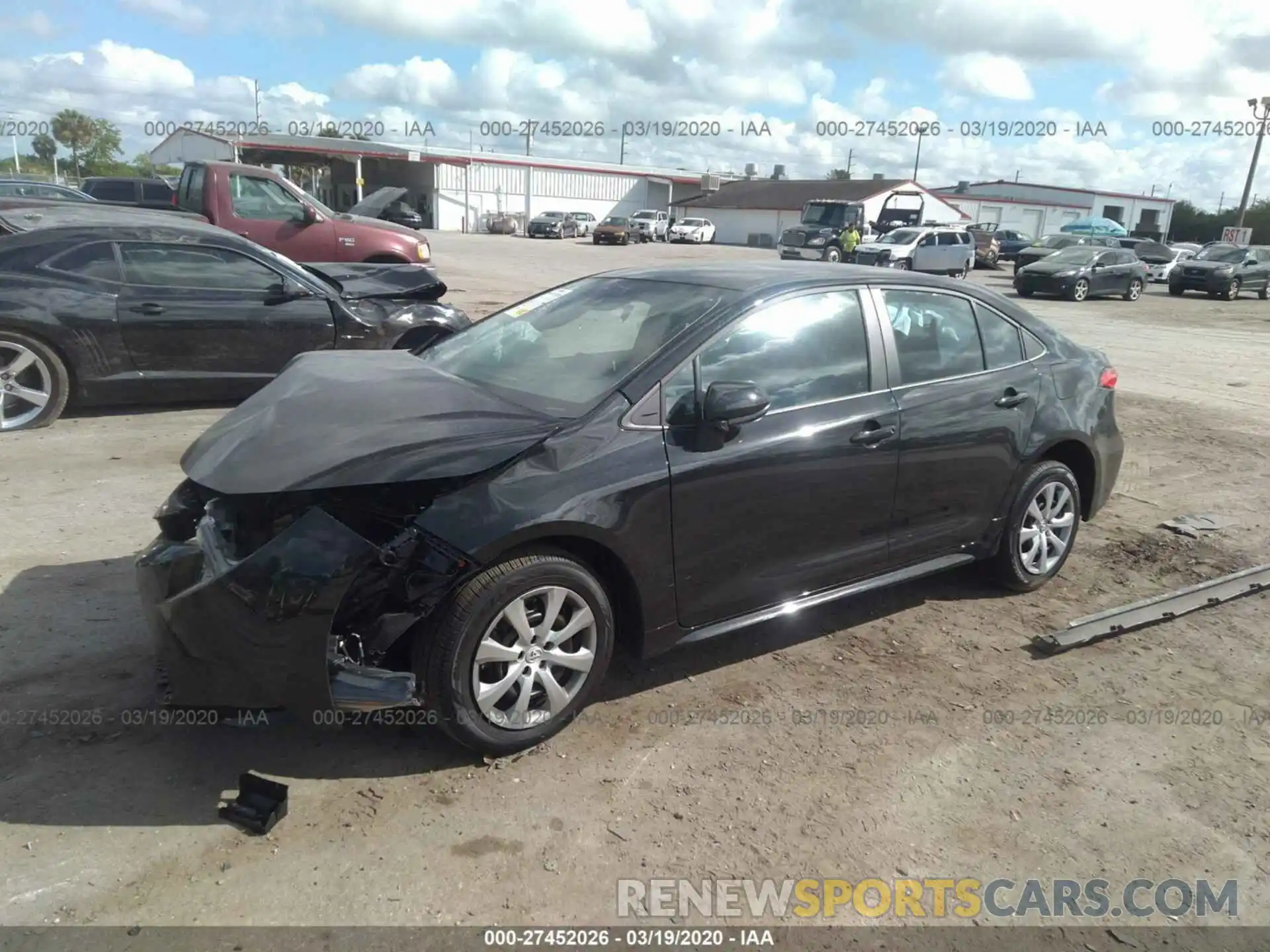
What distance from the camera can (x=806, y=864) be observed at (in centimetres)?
282

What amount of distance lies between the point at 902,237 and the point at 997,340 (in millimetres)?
26653

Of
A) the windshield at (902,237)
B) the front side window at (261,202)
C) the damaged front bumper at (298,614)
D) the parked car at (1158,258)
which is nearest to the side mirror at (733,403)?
the damaged front bumper at (298,614)

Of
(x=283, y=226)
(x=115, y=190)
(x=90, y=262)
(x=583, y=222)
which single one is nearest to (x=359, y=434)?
(x=90, y=262)

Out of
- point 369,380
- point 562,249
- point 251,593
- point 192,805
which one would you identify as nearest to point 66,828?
point 192,805

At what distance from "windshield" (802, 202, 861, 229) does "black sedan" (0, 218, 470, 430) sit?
2876 cm

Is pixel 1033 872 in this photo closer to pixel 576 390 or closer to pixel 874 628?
pixel 874 628

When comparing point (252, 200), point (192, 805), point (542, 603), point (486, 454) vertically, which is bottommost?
Result: point (192, 805)

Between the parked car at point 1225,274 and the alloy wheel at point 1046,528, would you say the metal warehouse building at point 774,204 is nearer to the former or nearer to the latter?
the parked car at point 1225,274

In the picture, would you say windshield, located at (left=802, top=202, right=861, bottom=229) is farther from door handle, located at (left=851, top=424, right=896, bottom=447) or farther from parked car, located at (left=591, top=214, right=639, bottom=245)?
door handle, located at (left=851, top=424, right=896, bottom=447)

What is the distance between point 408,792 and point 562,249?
124 ft

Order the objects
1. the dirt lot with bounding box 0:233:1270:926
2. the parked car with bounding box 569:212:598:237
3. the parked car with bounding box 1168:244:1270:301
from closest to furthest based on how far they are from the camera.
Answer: the dirt lot with bounding box 0:233:1270:926 → the parked car with bounding box 1168:244:1270:301 → the parked car with bounding box 569:212:598:237

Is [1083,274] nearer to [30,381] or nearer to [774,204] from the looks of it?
[30,381]

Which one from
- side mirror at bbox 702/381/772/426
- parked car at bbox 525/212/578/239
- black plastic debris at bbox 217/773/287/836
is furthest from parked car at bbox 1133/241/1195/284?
black plastic debris at bbox 217/773/287/836

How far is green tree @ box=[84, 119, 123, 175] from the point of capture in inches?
3157
